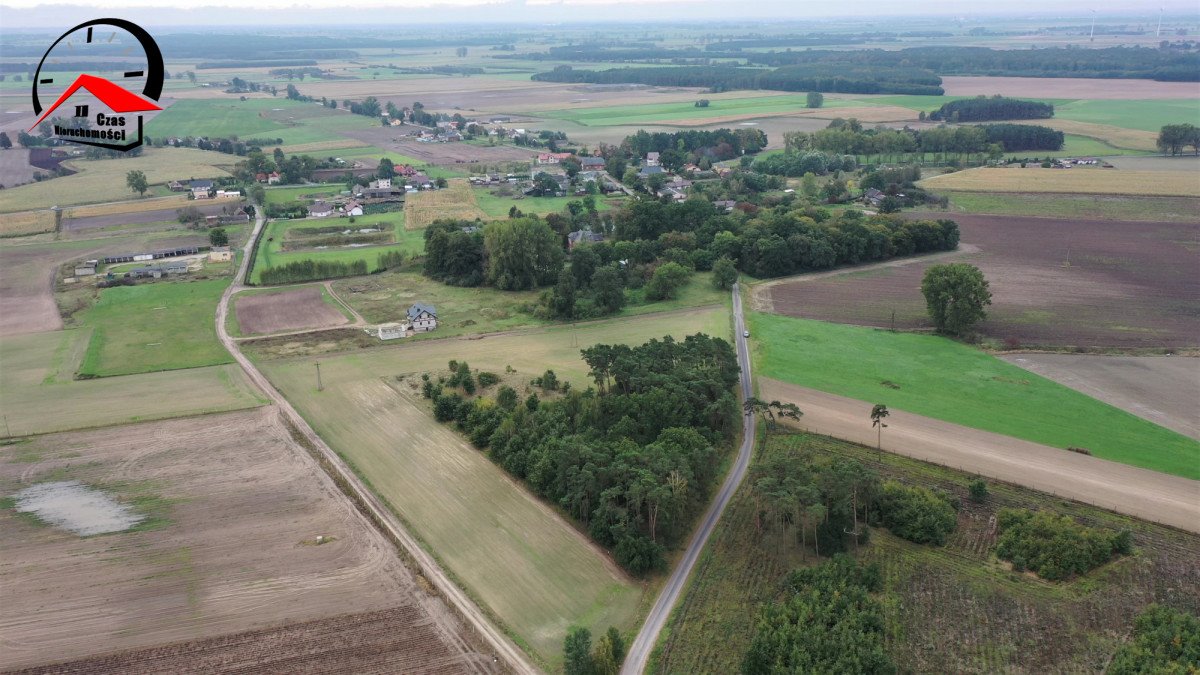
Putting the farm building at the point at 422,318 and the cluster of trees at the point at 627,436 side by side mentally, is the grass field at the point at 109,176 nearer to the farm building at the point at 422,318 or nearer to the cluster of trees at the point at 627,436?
the farm building at the point at 422,318

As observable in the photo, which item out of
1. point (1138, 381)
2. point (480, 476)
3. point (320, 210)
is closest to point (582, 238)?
Answer: point (320, 210)

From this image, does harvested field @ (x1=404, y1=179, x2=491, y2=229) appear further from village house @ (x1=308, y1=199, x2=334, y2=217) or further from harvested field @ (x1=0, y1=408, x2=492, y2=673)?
harvested field @ (x1=0, y1=408, x2=492, y2=673)

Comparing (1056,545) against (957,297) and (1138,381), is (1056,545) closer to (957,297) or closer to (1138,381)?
(1138,381)

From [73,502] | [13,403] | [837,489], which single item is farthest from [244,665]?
[13,403]

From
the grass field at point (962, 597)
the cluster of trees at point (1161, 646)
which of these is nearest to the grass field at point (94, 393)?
the grass field at point (962, 597)

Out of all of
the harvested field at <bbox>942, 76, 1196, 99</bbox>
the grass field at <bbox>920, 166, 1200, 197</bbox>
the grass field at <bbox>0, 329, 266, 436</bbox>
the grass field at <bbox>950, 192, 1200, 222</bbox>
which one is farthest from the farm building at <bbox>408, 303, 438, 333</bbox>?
the harvested field at <bbox>942, 76, 1196, 99</bbox>
